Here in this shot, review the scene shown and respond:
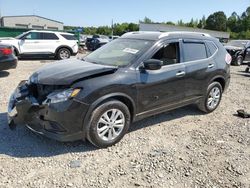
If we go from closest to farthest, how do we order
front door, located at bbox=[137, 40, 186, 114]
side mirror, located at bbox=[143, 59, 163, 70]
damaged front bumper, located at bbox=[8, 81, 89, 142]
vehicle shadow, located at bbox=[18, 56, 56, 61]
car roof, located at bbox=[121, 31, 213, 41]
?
damaged front bumper, located at bbox=[8, 81, 89, 142] < side mirror, located at bbox=[143, 59, 163, 70] < front door, located at bbox=[137, 40, 186, 114] < car roof, located at bbox=[121, 31, 213, 41] < vehicle shadow, located at bbox=[18, 56, 56, 61]

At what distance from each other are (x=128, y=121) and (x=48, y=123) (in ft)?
3.99

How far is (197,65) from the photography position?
16.6 feet

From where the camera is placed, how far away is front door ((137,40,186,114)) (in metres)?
4.18

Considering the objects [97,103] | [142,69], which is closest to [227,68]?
[142,69]

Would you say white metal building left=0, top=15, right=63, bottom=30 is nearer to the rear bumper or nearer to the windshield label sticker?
the rear bumper

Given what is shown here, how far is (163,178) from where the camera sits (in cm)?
326

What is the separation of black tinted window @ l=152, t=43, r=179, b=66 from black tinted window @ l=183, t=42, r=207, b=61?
0.21 meters

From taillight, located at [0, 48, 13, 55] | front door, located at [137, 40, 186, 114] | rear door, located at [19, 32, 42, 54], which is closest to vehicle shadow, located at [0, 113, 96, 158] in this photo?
front door, located at [137, 40, 186, 114]

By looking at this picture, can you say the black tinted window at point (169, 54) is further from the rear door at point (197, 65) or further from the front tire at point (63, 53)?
the front tire at point (63, 53)

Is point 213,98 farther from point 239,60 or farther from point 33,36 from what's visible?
point 239,60

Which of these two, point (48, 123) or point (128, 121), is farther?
point (128, 121)

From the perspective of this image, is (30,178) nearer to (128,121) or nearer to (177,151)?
(128,121)

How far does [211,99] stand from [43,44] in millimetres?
10458

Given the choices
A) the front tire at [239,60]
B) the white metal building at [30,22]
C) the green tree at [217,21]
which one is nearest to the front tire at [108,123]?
the front tire at [239,60]
